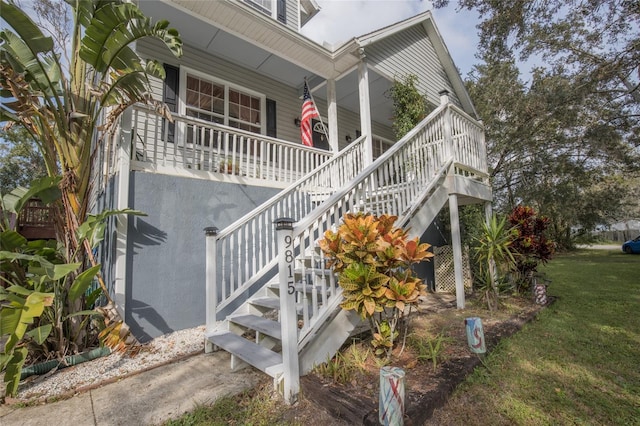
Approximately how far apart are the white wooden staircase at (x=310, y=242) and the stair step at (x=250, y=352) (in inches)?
0.4

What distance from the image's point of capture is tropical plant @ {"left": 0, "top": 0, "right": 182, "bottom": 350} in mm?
3338

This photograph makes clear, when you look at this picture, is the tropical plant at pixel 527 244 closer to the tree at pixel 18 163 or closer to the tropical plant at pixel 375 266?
the tropical plant at pixel 375 266

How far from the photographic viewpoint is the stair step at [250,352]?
2692 mm

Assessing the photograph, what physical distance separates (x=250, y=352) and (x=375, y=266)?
1527 millimetres

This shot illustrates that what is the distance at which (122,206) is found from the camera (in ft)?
13.2

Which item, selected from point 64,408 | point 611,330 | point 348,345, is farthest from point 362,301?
point 611,330

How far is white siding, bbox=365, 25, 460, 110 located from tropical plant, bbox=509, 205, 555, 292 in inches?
161

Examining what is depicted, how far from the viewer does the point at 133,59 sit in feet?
12.5

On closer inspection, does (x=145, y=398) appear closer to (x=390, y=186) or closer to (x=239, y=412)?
(x=239, y=412)

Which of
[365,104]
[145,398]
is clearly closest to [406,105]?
[365,104]

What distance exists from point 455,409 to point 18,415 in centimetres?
357

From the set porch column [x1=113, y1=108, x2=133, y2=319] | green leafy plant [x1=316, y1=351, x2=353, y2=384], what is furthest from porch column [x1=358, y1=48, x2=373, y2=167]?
green leafy plant [x1=316, y1=351, x2=353, y2=384]

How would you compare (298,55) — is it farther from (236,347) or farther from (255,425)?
(255,425)

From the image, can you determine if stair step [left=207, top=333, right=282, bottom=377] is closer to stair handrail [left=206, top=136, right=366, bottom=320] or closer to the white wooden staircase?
the white wooden staircase
